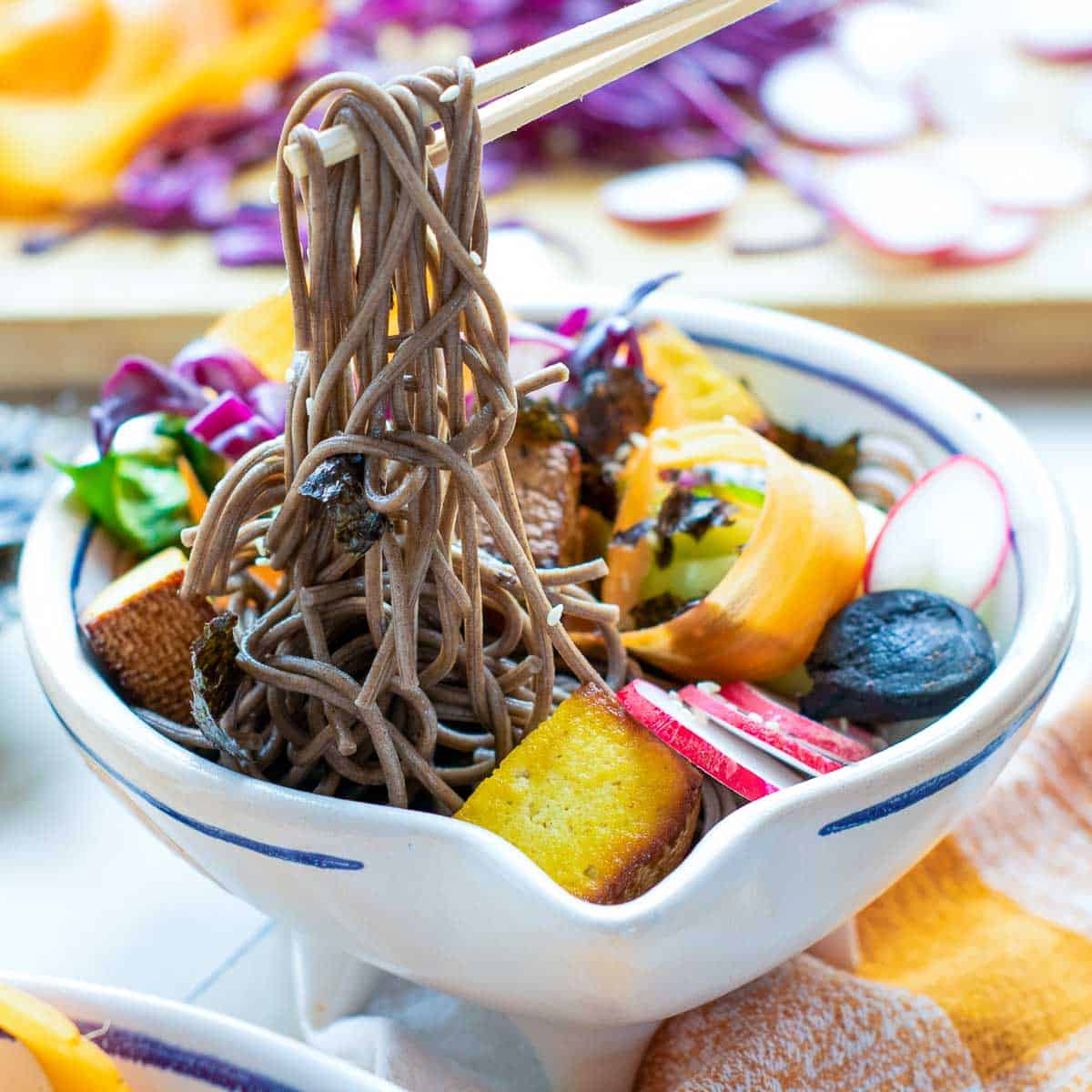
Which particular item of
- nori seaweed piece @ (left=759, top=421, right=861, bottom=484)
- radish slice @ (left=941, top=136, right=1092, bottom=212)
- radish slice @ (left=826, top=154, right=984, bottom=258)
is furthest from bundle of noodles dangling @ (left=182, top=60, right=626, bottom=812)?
radish slice @ (left=941, top=136, right=1092, bottom=212)

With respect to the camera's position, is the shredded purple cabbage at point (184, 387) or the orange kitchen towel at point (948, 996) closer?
the orange kitchen towel at point (948, 996)

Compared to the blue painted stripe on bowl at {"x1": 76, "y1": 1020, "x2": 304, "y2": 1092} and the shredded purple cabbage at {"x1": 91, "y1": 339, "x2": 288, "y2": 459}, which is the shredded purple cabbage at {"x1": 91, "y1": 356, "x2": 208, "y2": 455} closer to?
the shredded purple cabbage at {"x1": 91, "y1": 339, "x2": 288, "y2": 459}

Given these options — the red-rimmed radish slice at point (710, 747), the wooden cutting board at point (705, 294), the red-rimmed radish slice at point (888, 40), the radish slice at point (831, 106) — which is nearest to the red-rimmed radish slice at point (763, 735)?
the red-rimmed radish slice at point (710, 747)

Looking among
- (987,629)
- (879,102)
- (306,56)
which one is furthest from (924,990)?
(306,56)

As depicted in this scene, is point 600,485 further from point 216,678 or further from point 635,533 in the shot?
point 216,678

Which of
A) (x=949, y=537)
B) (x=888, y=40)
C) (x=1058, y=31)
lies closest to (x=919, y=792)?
(x=949, y=537)

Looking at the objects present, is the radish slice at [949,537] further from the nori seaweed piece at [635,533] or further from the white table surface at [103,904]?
the white table surface at [103,904]
